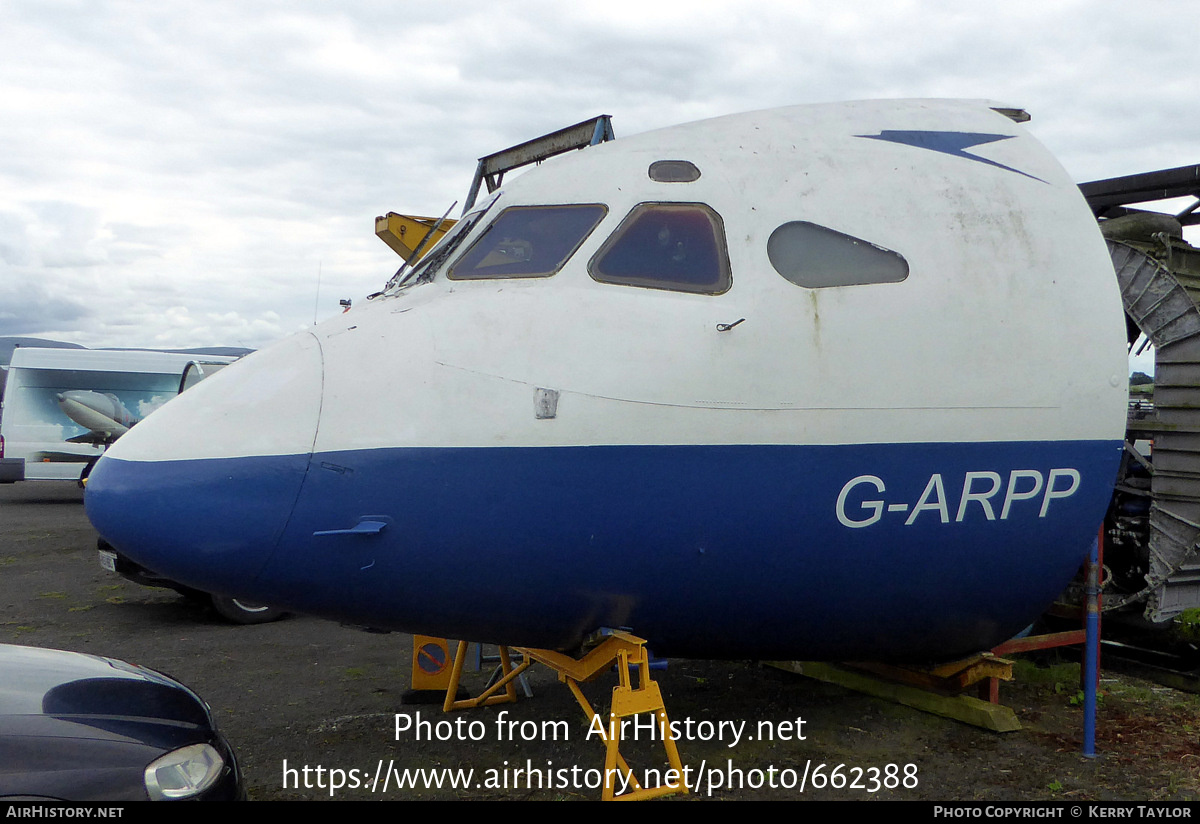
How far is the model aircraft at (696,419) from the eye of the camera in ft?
13.3

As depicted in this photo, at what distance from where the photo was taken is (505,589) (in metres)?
4.23

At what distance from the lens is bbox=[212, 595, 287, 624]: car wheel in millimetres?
9391

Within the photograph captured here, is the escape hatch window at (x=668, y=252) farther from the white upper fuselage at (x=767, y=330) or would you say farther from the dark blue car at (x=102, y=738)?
the dark blue car at (x=102, y=738)

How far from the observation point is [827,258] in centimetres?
459

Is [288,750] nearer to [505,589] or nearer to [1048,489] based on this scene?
[505,589]

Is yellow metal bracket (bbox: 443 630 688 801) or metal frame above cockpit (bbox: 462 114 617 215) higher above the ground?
metal frame above cockpit (bbox: 462 114 617 215)

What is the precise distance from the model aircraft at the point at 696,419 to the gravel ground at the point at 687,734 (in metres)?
0.91

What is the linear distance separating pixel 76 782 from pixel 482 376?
224 cm

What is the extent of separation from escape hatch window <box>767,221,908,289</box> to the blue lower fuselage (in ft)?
2.81

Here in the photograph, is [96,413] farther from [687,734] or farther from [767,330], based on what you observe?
[767,330]

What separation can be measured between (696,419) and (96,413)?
1660 cm

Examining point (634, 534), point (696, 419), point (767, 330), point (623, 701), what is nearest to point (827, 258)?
point (767, 330)

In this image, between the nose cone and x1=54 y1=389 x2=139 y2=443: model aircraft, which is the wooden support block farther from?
x1=54 y1=389 x2=139 y2=443: model aircraft

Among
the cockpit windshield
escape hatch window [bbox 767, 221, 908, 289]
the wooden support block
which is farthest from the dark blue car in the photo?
the wooden support block
